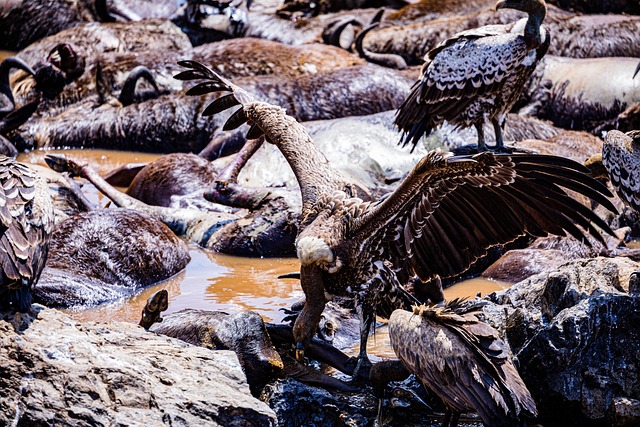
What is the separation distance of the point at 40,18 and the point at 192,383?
1432 cm

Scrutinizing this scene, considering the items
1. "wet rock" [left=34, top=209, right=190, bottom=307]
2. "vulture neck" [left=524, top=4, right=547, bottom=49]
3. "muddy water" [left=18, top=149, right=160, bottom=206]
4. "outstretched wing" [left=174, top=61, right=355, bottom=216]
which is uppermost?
"vulture neck" [left=524, top=4, right=547, bottom=49]

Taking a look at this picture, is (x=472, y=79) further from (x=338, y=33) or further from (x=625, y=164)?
(x=338, y=33)

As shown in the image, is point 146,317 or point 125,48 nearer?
point 146,317

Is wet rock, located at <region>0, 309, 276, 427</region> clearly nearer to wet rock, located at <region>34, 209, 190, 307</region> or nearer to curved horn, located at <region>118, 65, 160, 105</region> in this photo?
wet rock, located at <region>34, 209, 190, 307</region>

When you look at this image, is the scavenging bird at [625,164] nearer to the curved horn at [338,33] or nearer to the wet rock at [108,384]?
the wet rock at [108,384]

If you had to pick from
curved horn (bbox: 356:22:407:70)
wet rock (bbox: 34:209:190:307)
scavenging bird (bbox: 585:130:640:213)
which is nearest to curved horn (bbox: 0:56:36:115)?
curved horn (bbox: 356:22:407:70)

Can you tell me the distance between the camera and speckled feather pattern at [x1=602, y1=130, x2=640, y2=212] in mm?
5359

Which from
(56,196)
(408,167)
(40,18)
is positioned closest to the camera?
(56,196)

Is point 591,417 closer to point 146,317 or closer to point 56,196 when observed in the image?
point 146,317

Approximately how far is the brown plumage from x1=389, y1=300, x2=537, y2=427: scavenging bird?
168cm

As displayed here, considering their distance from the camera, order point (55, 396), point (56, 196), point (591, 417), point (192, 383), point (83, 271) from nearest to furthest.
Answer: point (55, 396)
point (192, 383)
point (591, 417)
point (83, 271)
point (56, 196)

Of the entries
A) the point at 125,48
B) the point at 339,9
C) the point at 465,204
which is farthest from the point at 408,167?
the point at 339,9

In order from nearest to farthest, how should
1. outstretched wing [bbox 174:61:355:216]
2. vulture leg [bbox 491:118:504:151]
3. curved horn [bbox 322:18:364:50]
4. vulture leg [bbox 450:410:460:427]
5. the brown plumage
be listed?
1. the brown plumage
2. vulture leg [bbox 450:410:460:427]
3. outstretched wing [bbox 174:61:355:216]
4. vulture leg [bbox 491:118:504:151]
5. curved horn [bbox 322:18:364:50]

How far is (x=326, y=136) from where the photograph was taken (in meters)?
9.93
